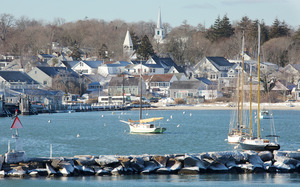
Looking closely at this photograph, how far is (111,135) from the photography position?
4922 centimetres

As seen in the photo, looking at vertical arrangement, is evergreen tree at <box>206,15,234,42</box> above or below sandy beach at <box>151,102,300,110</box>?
above

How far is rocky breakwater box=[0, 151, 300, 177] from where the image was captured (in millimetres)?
25344

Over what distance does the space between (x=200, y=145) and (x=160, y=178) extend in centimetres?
1516

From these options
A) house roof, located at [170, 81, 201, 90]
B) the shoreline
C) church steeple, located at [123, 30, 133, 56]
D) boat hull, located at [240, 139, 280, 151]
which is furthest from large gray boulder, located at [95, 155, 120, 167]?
church steeple, located at [123, 30, 133, 56]

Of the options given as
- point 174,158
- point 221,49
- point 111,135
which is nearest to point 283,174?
point 174,158

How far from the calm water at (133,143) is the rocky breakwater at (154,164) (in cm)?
46

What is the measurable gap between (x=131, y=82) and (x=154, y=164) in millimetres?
74766

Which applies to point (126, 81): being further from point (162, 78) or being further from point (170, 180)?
point (170, 180)

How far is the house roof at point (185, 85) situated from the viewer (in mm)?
97625

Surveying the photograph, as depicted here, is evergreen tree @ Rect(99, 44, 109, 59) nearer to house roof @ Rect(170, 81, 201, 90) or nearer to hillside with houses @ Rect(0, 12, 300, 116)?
hillside with houses @ Rect(0, 12, 300, 116)

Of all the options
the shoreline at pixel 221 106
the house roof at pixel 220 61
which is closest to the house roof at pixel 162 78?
the shoreline at pixel 221 106

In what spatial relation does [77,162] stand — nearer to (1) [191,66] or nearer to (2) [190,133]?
(2) [190,133]

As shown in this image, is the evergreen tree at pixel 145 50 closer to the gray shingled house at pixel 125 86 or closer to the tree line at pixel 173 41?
the tree line at pixel 173 41

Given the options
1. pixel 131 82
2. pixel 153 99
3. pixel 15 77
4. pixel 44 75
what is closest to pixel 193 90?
pixel 153 99
